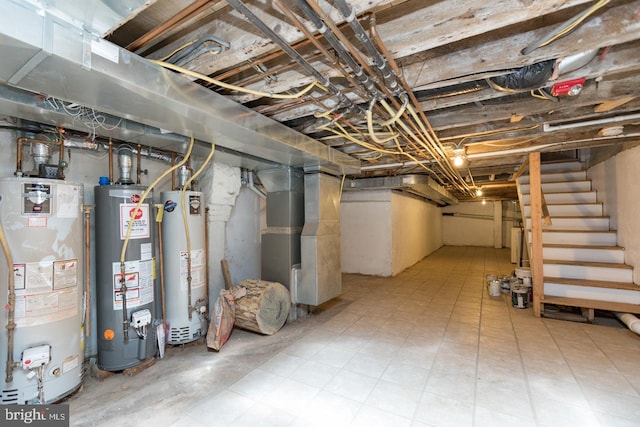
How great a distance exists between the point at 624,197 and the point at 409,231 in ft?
12.8

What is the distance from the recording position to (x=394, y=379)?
208cm

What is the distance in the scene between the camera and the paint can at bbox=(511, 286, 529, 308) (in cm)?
367

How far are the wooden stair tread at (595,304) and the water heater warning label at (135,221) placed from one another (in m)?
4.43

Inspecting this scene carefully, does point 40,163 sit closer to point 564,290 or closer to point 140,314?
point 140,314

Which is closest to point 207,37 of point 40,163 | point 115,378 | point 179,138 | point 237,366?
point 179,138

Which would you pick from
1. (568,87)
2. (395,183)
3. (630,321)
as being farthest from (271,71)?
(630,321)

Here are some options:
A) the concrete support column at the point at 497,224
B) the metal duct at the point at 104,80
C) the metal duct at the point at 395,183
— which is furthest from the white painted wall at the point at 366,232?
the concrete support column at the point at 497,224

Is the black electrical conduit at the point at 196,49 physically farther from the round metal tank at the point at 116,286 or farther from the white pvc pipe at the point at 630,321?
the white pvc pipe at the point at 630,321

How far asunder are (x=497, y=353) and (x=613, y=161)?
10.1ft

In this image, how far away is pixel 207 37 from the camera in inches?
51.8

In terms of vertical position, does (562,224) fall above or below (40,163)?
below

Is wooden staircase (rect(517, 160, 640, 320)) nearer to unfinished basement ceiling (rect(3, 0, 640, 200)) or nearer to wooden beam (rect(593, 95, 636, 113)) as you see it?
wooden beam (rect(593, 95, 636, 113))

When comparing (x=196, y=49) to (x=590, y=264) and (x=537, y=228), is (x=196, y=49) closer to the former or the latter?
(x=537, y=228)

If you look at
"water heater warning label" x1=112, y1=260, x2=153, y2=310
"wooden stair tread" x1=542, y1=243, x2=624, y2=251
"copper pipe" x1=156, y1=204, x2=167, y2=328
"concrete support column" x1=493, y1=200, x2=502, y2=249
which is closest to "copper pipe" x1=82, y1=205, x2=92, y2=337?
"water heater warning label" x1=112, y1=260, x2=153, y2=310
